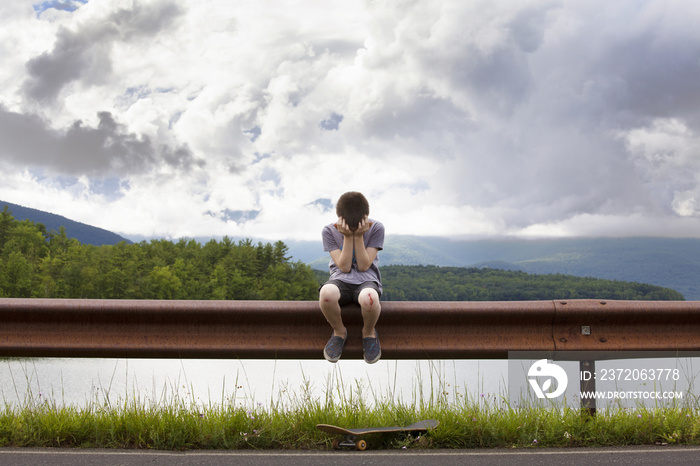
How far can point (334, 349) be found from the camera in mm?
3518

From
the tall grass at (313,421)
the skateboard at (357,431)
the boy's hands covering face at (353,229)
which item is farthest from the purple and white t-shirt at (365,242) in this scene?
the skateboard at (357,431)

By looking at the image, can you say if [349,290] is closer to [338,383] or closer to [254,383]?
[338,383]

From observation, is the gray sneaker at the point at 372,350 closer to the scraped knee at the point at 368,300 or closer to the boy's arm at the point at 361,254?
the scraped knee at the point at 368,300

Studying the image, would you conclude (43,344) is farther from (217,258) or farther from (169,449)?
(217,258)

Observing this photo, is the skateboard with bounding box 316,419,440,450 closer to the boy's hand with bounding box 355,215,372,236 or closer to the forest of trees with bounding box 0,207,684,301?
the boy's hand with bounding box 355,215,372,236

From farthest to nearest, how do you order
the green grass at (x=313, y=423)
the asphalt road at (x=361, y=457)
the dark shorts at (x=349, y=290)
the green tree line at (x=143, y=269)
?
1. the green tree line at (x=143, y=269)
2. the dark shorts at (x=349, y=290)
3. the green grass at (x=313, y=423)
4. the asphalt road at (x=361, y=457)

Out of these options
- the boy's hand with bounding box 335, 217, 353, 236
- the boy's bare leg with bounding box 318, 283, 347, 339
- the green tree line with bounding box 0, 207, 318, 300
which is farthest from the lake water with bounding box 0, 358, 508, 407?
the green tree line with bounding box 0, 207, 318, 300

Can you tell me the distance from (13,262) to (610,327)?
68638 millimetres

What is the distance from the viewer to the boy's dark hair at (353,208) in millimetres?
3865

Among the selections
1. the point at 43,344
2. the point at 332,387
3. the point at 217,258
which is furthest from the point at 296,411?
the point at 217,258

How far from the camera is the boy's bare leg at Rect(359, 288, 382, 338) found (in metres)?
3.46

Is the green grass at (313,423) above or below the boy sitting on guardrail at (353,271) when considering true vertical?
below

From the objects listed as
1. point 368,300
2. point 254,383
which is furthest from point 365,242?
point 254,383

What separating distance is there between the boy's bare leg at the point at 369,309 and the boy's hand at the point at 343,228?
1.65 ft
